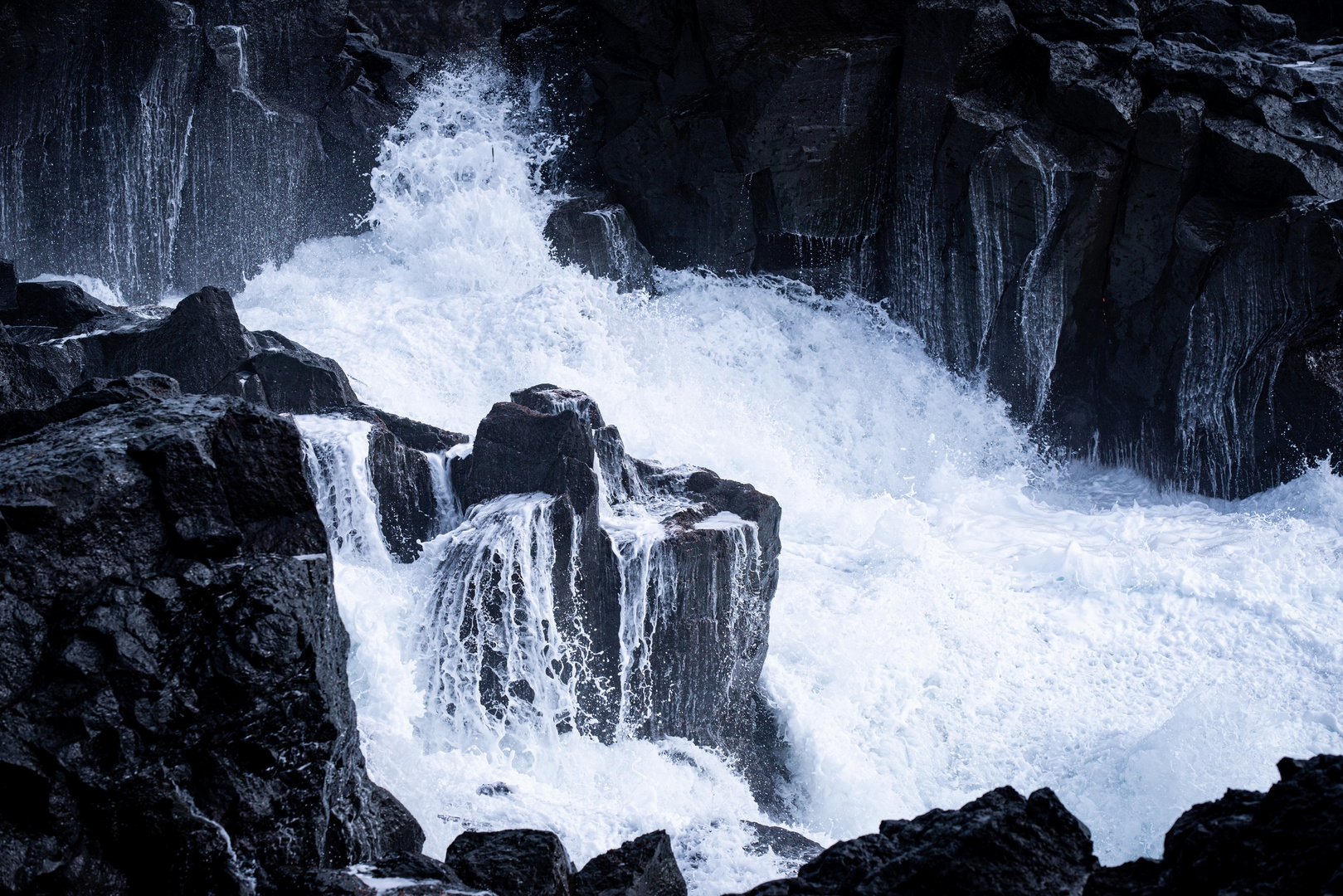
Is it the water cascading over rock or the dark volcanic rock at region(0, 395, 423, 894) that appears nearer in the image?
the dark volcanic rock at region(0, 395, 423, 894)

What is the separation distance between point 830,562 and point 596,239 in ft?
19.9

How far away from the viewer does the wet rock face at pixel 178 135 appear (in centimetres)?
1359

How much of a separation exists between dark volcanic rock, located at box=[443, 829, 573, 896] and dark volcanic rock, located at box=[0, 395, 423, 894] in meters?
0.55

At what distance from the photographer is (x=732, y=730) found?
891cm

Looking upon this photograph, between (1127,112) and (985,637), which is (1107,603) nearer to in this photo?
(985,637)

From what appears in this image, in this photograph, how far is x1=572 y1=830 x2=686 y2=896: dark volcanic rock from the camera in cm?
519

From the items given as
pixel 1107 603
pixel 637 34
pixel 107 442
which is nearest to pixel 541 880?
pixel 107 442

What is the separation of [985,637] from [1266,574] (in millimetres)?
3345

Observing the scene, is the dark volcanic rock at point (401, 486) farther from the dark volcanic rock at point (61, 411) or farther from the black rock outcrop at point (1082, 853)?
the black rock outcrop at point (1082, 853)

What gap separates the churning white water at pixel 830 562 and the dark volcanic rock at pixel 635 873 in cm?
105

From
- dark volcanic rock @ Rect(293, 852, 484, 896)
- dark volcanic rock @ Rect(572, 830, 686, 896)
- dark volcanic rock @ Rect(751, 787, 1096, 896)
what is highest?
dark volcanic rock @ Rect(751, 787, 1096, 896)

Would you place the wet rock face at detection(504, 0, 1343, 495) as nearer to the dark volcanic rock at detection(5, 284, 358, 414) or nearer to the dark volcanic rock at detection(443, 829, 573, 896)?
the dark volcanic rock at detection(5, 284, 358, 414)

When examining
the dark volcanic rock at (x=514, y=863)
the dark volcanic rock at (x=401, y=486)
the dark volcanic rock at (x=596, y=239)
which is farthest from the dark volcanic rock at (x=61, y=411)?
the dark volcanic rock at (x=596, y=239)

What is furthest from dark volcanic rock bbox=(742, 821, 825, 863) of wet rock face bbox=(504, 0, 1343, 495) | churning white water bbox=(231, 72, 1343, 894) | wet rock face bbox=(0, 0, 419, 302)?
wet rock face bbox=(0, 0, 419, 302)
